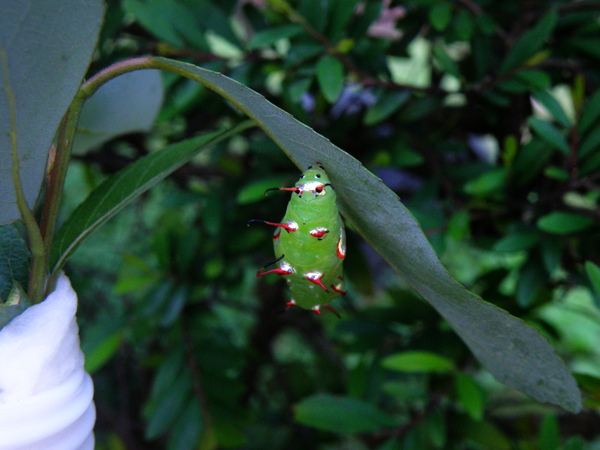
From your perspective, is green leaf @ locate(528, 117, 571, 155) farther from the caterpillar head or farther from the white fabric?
the white fabric

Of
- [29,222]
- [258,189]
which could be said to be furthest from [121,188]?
[258,189]

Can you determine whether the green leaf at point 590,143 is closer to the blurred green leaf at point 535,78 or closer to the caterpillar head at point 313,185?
the blurred green leaf at point 535,78

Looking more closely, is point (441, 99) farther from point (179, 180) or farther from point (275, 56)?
point (179, 180)

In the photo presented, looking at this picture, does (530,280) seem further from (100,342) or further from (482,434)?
(100,342)

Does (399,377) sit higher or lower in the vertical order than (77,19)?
lower

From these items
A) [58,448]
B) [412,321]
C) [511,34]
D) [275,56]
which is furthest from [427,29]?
[58,448]

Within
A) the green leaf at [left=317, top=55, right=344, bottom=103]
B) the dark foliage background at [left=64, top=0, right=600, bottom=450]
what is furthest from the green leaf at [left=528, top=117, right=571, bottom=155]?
the green leaf at [left=317, top=55, right=344, bottom=103]
